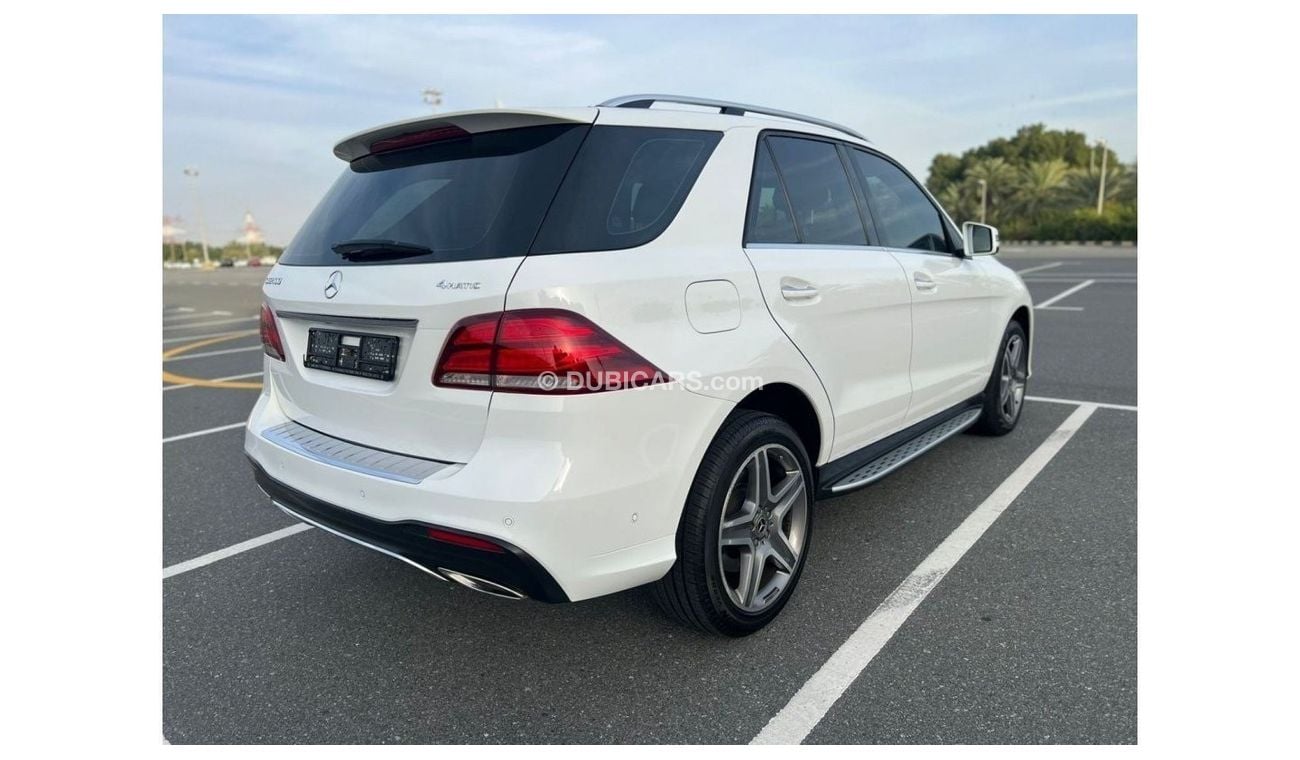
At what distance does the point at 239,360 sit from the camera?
940 centimetres

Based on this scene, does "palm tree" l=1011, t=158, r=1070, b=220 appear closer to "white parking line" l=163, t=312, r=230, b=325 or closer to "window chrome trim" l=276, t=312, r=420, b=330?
"white parking line" l=163, t=312, r=230, b=325

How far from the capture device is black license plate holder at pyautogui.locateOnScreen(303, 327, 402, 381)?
2.37 meters

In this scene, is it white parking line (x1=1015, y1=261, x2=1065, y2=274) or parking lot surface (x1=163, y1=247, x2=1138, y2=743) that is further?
white parking line (x1=1015, y1=261, x2=1065, y2=274)

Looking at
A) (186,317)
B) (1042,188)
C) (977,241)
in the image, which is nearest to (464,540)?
(977,241)

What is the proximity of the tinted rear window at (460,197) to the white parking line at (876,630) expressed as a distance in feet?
5.15

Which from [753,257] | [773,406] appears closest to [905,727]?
[773,406]

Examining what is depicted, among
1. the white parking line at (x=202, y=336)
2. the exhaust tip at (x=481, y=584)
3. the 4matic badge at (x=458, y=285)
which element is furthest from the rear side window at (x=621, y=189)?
the white parking line at (x=202, y=336)

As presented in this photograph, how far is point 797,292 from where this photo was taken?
9.20 feet

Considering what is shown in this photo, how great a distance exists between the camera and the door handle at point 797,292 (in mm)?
2750

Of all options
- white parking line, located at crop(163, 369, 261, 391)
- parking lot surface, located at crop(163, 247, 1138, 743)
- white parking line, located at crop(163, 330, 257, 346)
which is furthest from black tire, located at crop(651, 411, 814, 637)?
white parking line, located at crop(163, 330, 257, 346)

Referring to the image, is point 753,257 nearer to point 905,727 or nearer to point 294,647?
point 905,727

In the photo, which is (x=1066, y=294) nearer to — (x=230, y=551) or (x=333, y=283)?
(x=230, y=551)

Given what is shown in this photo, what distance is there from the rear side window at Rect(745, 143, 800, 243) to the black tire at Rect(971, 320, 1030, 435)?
2432 millimetres

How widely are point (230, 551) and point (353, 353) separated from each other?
1.69m
